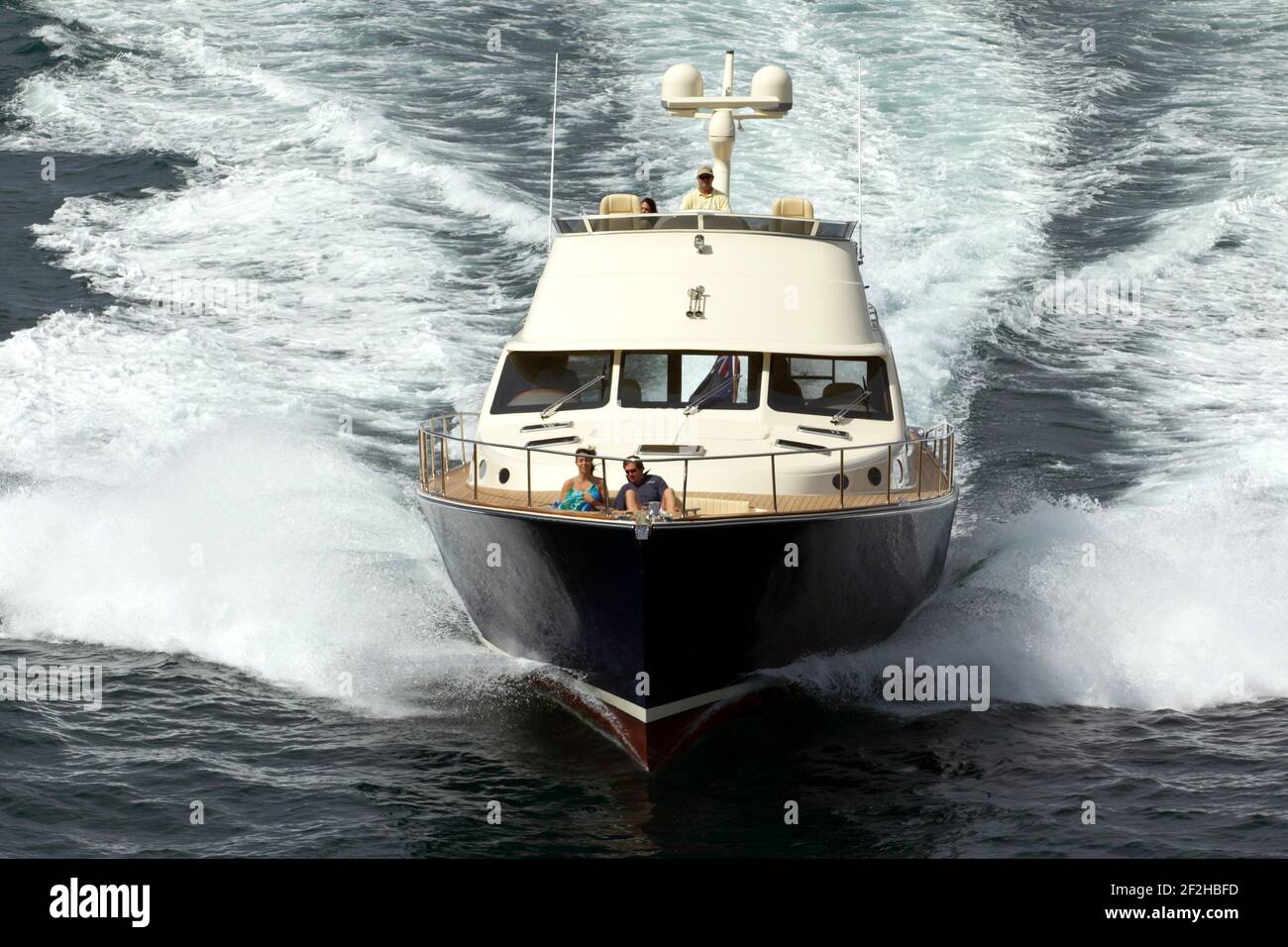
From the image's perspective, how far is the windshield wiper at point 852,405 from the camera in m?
13.3

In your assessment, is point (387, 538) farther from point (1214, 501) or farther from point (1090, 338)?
point (1090, 338)

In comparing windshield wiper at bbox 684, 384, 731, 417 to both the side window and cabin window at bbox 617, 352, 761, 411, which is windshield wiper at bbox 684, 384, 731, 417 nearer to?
cabin window at bbox 617, 352, 761, 411

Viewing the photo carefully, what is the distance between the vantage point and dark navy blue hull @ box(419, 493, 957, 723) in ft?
36.9

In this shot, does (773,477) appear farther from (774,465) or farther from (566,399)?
(566,399)

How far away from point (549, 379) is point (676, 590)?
303 cm

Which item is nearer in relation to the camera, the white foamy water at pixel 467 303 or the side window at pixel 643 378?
the side window at pixel 643 378

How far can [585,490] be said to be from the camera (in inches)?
471

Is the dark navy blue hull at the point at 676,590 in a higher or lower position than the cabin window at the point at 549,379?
lower

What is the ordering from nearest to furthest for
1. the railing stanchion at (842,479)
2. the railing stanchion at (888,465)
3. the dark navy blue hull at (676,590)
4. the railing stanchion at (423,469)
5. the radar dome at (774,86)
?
1. the dark navy blue hull at (676,590)
2. the railing stanchion at (842,479)
3. the railing stanchion at (888,465)
4. the railing stanchion at (423,469)
5. the radar dome at (774,86)

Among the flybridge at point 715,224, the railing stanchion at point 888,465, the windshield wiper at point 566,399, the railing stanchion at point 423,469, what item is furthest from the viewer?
the flybridge at point 715,224

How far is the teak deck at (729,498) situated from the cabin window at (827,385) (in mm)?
760

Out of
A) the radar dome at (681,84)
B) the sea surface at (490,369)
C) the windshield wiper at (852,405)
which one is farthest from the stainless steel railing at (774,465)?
the radar dome at (681,84)

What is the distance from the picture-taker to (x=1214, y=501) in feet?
54.6

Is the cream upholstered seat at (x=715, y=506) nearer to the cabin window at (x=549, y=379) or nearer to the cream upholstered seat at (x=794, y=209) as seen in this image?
the cabin window at (x=549, y=379)
